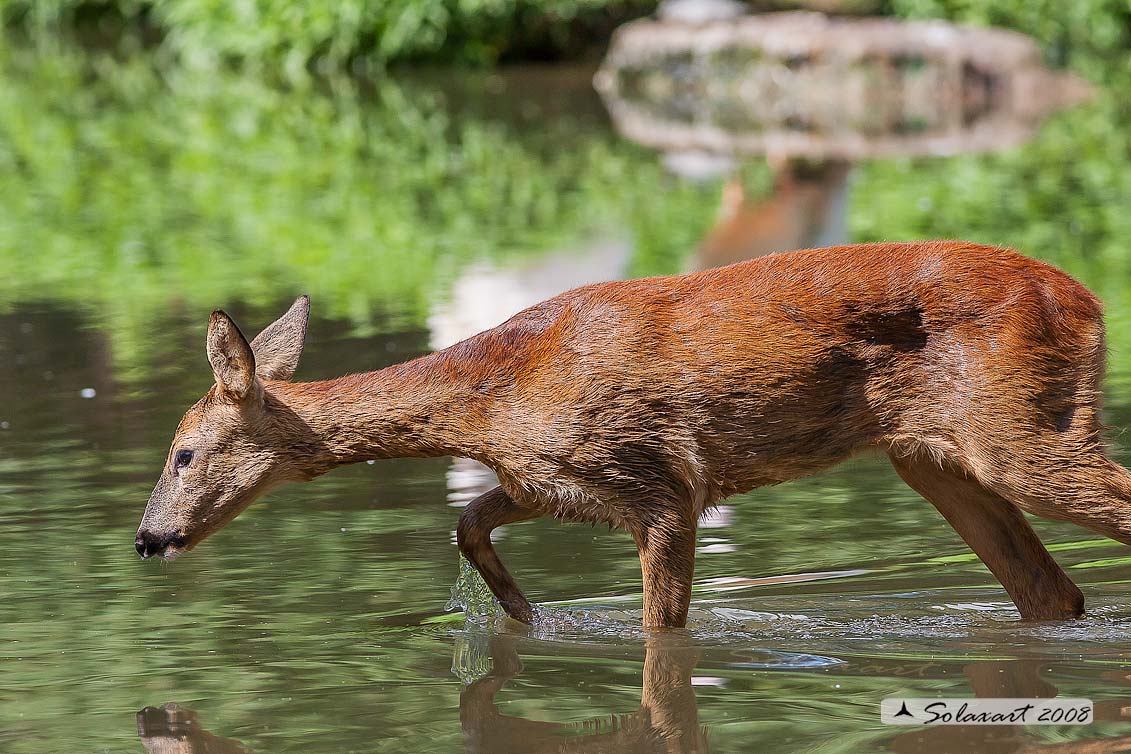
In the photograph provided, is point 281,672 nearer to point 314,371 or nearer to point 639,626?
point 639,626

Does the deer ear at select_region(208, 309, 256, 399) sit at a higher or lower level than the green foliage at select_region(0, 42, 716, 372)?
higher

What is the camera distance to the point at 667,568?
23.9ft

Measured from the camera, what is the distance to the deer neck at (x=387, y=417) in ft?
24.3

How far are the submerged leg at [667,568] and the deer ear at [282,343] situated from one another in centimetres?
147

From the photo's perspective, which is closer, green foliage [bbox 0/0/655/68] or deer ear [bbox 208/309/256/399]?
deer ear [bbox 208/309/256/399]

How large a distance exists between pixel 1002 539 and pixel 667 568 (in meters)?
1.44

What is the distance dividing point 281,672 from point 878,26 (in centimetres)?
2210

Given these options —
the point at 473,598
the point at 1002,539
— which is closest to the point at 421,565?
the point at 473,598

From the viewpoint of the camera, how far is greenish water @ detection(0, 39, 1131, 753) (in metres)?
6.48

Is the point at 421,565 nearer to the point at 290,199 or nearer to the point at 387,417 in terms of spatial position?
the point at 387,417

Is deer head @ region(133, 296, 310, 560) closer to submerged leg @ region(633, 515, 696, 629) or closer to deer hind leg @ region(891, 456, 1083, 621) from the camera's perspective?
submerged leg @ region(633, 515, 696, 629)

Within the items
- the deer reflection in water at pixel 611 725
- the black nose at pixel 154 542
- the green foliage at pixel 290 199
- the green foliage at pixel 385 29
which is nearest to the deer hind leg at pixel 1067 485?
the deer reflection in water at pixel 611 725

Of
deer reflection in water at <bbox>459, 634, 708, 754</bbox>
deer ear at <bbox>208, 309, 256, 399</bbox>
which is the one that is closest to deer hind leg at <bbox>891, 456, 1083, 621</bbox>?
deer reflection in water at <bbox>459, 634, 708, 754</bbox>

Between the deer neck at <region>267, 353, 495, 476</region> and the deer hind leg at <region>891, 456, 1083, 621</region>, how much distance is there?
1.64m
